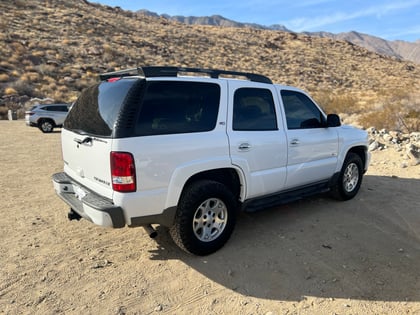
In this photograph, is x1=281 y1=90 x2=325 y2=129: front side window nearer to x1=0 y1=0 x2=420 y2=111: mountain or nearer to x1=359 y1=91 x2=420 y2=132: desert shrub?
x1=359 y1=91 x2=420 y2=132: desert shrub

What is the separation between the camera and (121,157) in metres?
3.10

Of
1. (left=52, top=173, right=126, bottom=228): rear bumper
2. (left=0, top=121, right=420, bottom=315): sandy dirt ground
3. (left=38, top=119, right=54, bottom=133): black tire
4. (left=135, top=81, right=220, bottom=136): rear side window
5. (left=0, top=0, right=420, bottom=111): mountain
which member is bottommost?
(left=0, top=121, right=420, bottom=315): sandy dirt ground

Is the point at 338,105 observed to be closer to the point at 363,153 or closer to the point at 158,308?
the point at 363,153

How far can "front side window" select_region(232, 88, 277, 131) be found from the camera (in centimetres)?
401

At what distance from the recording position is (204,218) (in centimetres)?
383

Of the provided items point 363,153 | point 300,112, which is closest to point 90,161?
point 300,112

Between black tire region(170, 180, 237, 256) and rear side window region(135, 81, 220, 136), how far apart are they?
2.15ft

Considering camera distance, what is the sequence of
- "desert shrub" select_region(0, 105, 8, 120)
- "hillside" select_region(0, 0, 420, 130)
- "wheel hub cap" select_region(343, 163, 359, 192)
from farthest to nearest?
1. "hillside" select_region(0, 0, 420, 130)
2. "desert shrub" select_region(0, 105, 8, 120)
3. "wheel hub cap" select_region(343, 163, 359, 192)

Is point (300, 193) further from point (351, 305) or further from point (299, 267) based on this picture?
point (351, 305)

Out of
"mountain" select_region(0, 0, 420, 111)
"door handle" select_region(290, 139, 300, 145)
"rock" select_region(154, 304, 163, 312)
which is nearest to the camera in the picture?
"rock" select_region(154, 304, 163, 312)

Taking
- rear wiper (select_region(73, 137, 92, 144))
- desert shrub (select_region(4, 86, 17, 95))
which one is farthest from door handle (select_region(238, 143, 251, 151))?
desert shrub (select_region(4, 86, 17, 95))

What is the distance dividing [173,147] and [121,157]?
519 mm

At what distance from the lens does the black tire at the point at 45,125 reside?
16.4 meters

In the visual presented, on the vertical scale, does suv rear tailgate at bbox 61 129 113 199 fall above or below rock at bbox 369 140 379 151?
above
